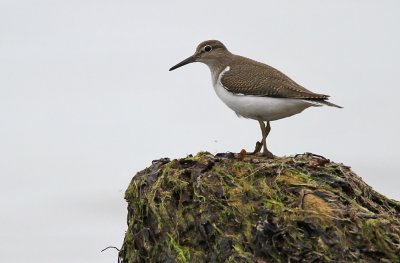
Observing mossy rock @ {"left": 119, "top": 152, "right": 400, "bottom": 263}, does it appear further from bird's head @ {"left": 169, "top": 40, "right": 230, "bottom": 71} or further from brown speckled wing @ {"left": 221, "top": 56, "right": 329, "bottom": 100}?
bird's head @ {"left": 169, "top": 40, "right": 230, "bottom": 71}

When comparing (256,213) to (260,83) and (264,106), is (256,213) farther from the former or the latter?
(260,83)

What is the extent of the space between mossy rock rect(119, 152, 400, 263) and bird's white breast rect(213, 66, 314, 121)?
1.52 m

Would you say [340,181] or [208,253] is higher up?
[340,181]

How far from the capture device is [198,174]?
8250 millimetres

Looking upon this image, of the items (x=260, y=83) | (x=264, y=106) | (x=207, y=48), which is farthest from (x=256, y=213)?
(x=207, y=48)

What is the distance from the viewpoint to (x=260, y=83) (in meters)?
11.1

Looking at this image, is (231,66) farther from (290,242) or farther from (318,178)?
(290,242)

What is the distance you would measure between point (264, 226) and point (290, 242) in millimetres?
311

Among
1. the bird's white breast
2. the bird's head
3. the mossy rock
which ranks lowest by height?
the mossy rock

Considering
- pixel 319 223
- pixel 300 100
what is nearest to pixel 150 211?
pixel 319 223

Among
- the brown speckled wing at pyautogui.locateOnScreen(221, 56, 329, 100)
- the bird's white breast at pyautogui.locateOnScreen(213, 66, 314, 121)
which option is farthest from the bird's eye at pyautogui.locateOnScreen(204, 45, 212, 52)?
the bird's white breast at pyautogui.locateOnScreen(213, 66, 314, 121)

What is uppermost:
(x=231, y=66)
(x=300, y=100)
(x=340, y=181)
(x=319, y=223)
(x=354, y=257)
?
(x=231, y=66)

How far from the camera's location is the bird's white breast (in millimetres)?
10609

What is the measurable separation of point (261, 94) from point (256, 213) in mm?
3820
